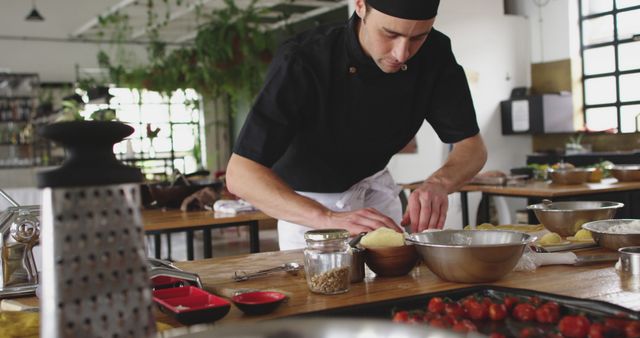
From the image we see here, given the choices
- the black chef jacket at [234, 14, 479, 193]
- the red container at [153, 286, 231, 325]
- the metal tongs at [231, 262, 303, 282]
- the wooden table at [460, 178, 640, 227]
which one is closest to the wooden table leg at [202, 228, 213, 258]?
the black chef jacket at [234, 14, 479, 193]

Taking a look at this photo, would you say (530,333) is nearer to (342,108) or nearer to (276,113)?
(276,113)

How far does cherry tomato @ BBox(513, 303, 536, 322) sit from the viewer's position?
3.83ft

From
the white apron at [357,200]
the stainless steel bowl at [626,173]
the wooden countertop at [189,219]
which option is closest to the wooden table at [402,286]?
the white apron at [357,200]

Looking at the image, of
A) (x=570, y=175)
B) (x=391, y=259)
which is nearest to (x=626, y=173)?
(x=570, y=175)

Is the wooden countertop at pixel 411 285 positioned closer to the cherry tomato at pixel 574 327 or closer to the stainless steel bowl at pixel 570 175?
the cherry tomato at pixel 574 327

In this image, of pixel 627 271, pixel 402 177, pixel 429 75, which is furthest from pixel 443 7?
pixel 627 271

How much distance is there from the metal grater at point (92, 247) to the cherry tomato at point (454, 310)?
0.60 metres

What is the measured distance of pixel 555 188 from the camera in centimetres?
450

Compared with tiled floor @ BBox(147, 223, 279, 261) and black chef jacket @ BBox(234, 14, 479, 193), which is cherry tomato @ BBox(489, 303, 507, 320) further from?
tiled floor @ BBox(147, 223, 279, 261)

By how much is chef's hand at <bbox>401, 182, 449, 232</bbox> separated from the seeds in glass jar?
44cm

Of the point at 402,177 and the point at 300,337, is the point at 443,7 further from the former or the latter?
the point at 300,337

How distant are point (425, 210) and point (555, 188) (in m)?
2.94

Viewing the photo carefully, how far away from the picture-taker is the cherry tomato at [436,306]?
3.91 ft

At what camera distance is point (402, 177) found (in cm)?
885
